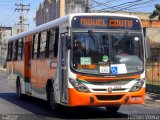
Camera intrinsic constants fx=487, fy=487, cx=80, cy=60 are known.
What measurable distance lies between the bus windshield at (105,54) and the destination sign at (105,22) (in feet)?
0.73

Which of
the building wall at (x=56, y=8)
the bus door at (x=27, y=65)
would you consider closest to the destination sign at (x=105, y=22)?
the bus door at (x=27, y=65)

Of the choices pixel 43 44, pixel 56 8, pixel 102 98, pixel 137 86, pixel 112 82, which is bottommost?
pixel 102 98

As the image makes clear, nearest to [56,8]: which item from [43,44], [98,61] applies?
[43,44]

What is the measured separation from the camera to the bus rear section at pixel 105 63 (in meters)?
14.1

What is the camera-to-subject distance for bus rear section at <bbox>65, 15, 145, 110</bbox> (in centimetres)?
1411

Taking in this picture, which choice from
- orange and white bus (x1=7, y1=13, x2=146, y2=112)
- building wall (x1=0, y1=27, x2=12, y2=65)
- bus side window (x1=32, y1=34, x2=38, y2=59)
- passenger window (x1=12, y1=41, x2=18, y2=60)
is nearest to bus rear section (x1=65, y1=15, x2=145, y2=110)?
orange and white bus (x1=7, y1=13, x2=146, y2=112)

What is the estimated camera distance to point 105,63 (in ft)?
47.0

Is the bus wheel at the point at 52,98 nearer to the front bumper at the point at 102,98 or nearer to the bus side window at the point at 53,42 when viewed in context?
the bus side window at the point at 53,42

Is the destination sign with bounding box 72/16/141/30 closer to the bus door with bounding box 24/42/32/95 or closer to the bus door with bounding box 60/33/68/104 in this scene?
the bus door with bounding box 60/33/68/104

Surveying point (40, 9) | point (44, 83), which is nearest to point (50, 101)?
point (44, 83)

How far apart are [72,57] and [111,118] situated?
2232mm

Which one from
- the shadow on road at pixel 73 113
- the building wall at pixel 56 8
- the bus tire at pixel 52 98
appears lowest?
the shadow on road at pixel 73 113

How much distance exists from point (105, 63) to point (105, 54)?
29cm

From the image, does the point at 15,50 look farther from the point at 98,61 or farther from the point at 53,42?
the point at 98,61
